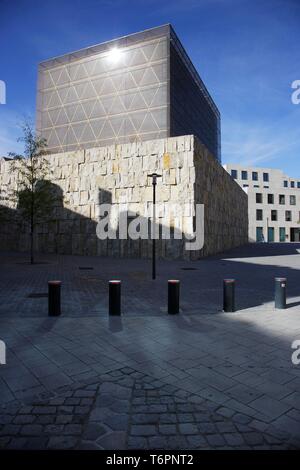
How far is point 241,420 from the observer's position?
311 centimetres

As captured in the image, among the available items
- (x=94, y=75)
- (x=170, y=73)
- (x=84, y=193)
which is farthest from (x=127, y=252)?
(x=94, y=75)

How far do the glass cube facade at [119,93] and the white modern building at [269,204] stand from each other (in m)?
25.9

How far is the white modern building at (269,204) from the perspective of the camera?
228 ft

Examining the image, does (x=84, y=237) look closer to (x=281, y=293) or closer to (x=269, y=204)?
(x=281, y=293)

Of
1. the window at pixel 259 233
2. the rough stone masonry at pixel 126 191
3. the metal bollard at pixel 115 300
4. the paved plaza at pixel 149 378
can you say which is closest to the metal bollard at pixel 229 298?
the paved plaza at pixel 149 378

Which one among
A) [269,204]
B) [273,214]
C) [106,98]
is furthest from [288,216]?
[106,98]

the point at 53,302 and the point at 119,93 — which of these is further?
the point at 119,93

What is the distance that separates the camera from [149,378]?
13.1 feet

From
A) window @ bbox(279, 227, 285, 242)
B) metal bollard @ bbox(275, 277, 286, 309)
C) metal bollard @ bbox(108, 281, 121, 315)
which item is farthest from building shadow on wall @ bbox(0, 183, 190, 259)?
window @ bbox(279, 227, 285, 242)

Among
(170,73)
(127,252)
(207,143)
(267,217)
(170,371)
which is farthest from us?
(267,217)

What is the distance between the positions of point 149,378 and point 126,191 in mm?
20386

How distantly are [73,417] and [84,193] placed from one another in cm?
2354
